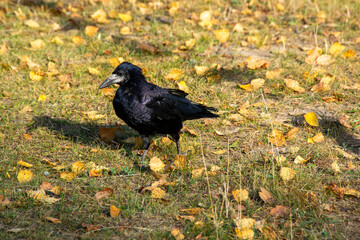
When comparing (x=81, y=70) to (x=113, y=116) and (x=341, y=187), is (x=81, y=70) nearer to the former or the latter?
(x=113, y=116)

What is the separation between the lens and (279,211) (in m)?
2.67

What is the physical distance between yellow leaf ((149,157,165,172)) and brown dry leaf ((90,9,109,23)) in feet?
12.6

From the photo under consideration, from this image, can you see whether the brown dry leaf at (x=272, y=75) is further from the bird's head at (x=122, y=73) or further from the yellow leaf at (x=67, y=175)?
the yellow leaf at (x=67, y=175)

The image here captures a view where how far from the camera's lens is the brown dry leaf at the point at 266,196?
9.14 feet

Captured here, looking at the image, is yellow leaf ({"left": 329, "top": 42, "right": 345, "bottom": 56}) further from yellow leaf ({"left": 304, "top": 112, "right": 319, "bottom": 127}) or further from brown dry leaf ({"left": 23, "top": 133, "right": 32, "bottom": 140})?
brown dry leaf ({"left": 23, "top": 133, "right": 32, "bottom": 140})

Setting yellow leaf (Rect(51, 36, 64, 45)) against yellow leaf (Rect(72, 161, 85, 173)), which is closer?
yellow leaf (Rect(72, 161, 85, 173))

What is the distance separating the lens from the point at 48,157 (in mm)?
3512

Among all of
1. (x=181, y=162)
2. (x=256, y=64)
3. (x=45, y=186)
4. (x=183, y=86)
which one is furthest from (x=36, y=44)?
(x=181, y=162)

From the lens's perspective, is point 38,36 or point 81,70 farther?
point 38,36

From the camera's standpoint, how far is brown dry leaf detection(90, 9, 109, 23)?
6.47 meters

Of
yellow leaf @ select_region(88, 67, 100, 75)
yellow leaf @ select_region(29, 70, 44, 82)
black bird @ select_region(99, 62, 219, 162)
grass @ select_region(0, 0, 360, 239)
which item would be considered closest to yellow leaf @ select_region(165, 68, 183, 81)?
grass @ select_region(0, 0, 360, 239)

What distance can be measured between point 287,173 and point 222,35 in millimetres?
3186

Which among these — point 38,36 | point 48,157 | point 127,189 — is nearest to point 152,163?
point 127,189

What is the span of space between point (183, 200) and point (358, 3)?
5.73 m
